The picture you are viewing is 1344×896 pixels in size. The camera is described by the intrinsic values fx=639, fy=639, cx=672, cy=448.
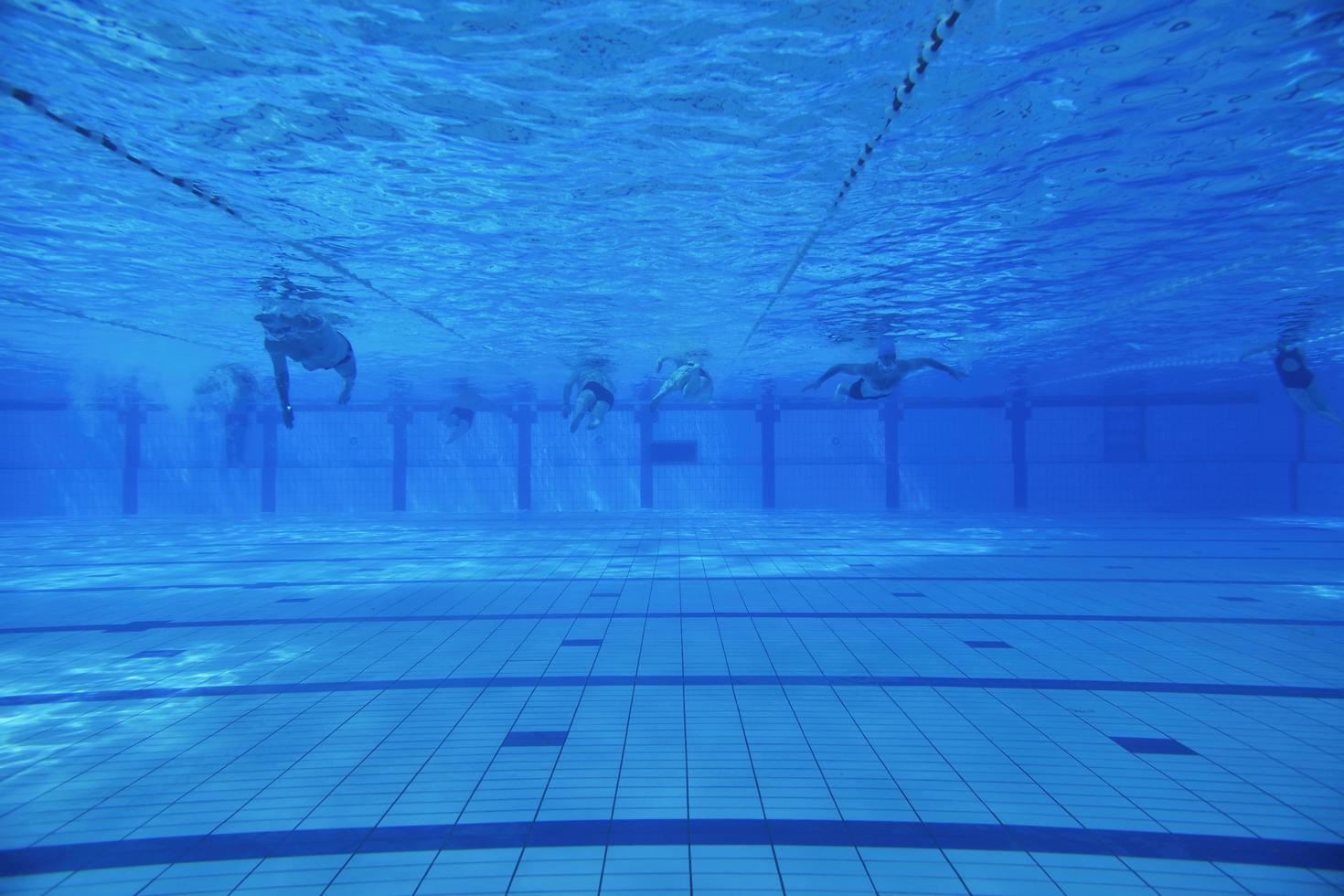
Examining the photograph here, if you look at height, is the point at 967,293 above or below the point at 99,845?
above

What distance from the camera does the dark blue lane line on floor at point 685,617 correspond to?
25.2 ft

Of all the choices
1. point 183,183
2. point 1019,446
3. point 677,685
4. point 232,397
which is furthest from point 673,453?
point 677,685

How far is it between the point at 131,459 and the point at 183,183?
2566 cm

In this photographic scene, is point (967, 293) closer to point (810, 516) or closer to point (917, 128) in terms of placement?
point (917, 128)

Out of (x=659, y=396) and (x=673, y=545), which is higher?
(x=659, y=396)

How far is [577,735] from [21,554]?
17270 mm

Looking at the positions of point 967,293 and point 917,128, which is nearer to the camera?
point 917,128

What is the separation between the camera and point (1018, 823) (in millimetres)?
3434

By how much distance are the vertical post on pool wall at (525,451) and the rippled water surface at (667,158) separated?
14.0 m

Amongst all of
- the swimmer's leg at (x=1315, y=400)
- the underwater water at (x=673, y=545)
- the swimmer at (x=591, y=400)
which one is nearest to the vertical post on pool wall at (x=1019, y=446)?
the underwater water at (x=673, y=545)

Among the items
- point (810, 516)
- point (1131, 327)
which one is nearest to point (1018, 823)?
point (1131, 327)

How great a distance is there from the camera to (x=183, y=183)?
6.56m

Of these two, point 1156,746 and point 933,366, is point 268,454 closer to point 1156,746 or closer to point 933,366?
point 933,366

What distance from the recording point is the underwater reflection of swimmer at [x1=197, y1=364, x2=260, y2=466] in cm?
1798
